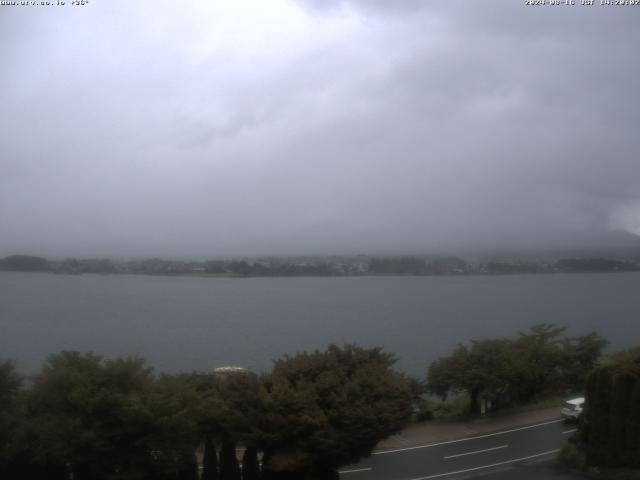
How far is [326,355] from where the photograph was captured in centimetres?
1691

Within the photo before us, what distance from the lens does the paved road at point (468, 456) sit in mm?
18469

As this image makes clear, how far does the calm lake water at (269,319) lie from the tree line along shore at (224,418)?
68.2 ft

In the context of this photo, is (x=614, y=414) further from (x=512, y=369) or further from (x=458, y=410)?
(x=458, y=410)

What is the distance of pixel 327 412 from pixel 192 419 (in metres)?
3.12

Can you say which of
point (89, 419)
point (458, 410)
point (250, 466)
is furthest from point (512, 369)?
point (89, 419)

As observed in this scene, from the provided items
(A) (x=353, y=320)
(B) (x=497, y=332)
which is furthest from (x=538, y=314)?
(A) (x=353, y=320)

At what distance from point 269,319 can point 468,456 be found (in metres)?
48.5

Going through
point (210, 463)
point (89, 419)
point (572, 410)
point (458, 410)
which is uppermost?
point (89, 419)

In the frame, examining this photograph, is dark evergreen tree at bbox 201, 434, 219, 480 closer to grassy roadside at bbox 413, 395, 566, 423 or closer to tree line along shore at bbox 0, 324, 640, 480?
tree line along shore at bbox 0, 324, 640, 480

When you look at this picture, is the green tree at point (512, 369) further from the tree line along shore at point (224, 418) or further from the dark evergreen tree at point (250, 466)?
the dark evergreen tree at point (250, 466)

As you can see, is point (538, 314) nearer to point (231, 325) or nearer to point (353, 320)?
point (353, 320)

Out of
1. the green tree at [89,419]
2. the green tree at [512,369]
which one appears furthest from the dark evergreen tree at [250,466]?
the green tree at [512,369]

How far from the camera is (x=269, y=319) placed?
67625 mm

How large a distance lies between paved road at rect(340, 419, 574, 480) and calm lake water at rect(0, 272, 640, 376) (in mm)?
17542
